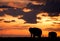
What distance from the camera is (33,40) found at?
80.5 feet

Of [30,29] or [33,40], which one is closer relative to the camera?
[33,40]

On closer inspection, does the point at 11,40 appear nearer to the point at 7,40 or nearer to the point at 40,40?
the point at 7,40

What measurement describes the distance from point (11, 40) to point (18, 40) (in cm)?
65

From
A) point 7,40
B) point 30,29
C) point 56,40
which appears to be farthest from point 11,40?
point 30,29

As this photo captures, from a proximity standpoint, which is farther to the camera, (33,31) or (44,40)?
(33,31)

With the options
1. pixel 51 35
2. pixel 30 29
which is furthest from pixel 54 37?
pixel 30 29

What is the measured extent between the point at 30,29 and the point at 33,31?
3.68 feet

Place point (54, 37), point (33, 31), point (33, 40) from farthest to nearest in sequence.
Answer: point (33, 31) < point (54, 37) < point (33, 40)

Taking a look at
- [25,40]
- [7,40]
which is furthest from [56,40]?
[7,40]

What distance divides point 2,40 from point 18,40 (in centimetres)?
149

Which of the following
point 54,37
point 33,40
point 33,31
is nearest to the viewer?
point 33,40

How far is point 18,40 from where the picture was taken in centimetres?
2558

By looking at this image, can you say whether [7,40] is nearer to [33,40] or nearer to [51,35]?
[33,40]

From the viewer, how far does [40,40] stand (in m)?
25.2
